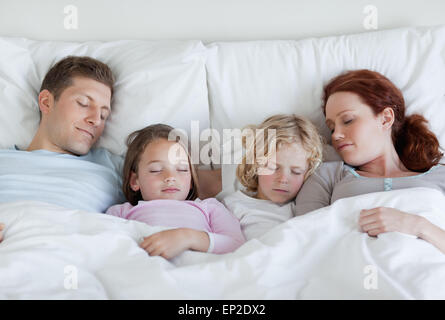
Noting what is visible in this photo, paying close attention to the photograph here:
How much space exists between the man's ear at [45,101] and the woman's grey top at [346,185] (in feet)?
2.87

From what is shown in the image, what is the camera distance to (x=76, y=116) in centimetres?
138

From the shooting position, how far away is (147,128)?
1.39 m

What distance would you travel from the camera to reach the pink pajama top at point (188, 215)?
1.17 m

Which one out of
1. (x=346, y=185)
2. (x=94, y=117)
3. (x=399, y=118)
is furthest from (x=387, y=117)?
(x=94, y=117)

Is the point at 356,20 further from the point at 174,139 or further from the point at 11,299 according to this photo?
the point at 11,299

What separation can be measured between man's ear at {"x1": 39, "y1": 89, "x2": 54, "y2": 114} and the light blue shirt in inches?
6.3

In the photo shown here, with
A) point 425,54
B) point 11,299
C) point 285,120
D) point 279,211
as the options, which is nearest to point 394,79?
point 425,54

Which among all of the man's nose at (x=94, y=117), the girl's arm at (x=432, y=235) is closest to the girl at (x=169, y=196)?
the man's nose at (x=94, y=117)

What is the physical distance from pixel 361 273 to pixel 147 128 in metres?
0.82

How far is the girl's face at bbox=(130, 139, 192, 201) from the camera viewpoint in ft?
4.12

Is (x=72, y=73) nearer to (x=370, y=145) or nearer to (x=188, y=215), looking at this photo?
(x=188, y=215)

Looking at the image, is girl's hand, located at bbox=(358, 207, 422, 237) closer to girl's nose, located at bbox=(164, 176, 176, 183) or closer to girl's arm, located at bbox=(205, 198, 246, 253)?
girl's arm, located at bbox=(205, 198, 246, 253)

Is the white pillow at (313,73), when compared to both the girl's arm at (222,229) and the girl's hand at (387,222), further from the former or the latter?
the girl's hand at (387,222)

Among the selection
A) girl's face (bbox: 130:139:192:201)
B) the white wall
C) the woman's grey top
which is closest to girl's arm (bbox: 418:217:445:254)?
the woman's grey top
